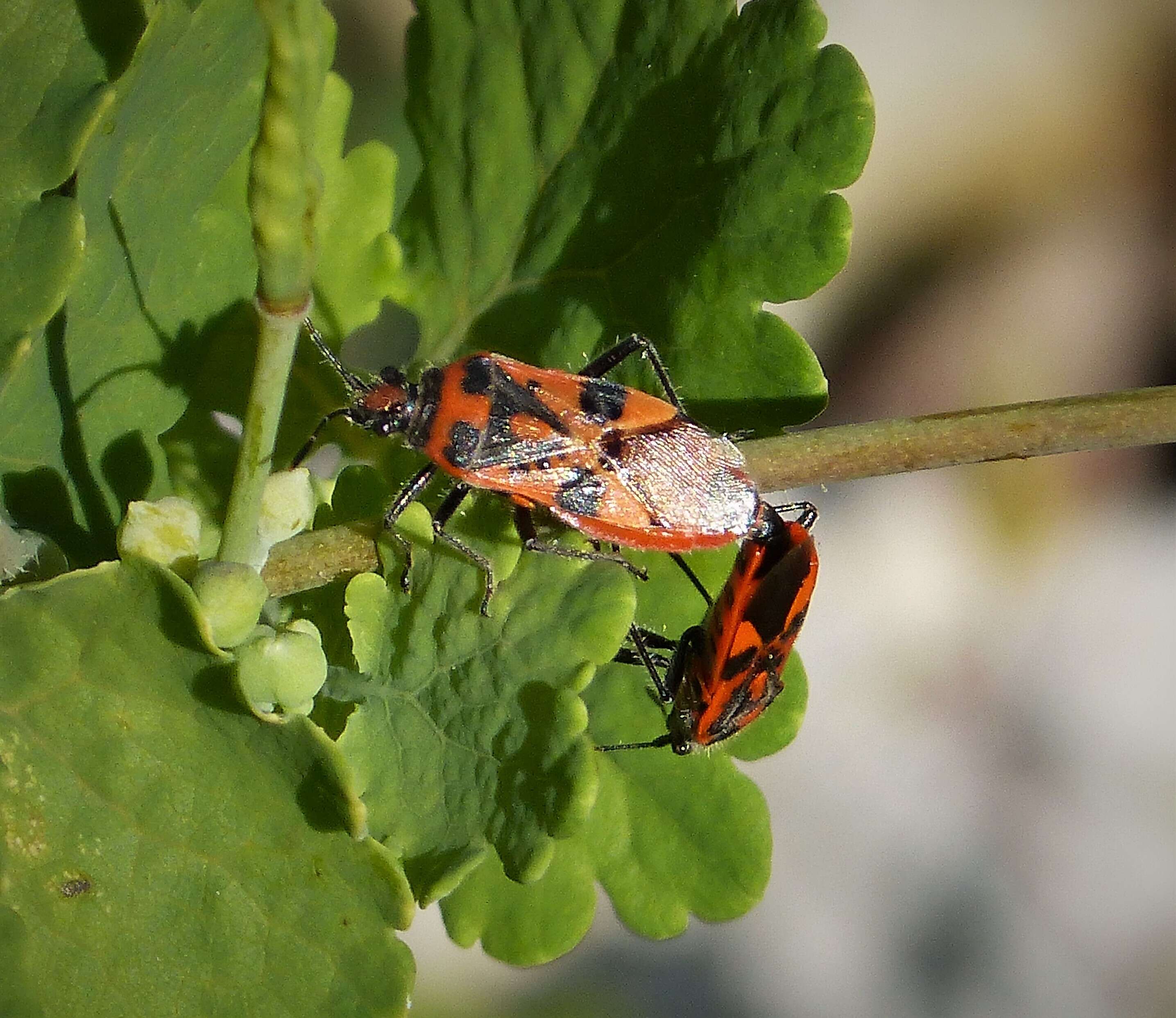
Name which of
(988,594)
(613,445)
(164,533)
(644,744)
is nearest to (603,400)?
(613,445)

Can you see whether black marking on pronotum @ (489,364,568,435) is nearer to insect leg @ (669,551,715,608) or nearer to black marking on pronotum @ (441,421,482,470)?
black marking on pronotum @ (441,421,482,470)

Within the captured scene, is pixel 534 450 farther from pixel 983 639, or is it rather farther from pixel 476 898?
pixel 983 639

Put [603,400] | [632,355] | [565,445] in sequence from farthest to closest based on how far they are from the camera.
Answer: [565,445]
[603,400]
[632,355]

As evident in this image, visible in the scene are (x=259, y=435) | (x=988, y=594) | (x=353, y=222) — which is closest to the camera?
(x=259, y=435)

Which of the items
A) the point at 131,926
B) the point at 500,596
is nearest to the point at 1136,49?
the point at 500,596

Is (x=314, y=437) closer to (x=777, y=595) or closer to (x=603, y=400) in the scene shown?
(x=603, y=400)

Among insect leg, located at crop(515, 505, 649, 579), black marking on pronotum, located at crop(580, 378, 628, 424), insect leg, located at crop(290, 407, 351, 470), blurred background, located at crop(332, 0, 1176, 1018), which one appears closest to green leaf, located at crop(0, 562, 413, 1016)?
insect leg, located at crop(515, 505, 649, 579)

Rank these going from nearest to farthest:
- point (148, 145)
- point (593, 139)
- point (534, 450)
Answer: point (148, 145), point (593, 139), point (534, 450)

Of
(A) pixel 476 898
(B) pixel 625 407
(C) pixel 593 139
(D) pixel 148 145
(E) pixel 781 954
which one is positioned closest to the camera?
(D) pixel 148 145
